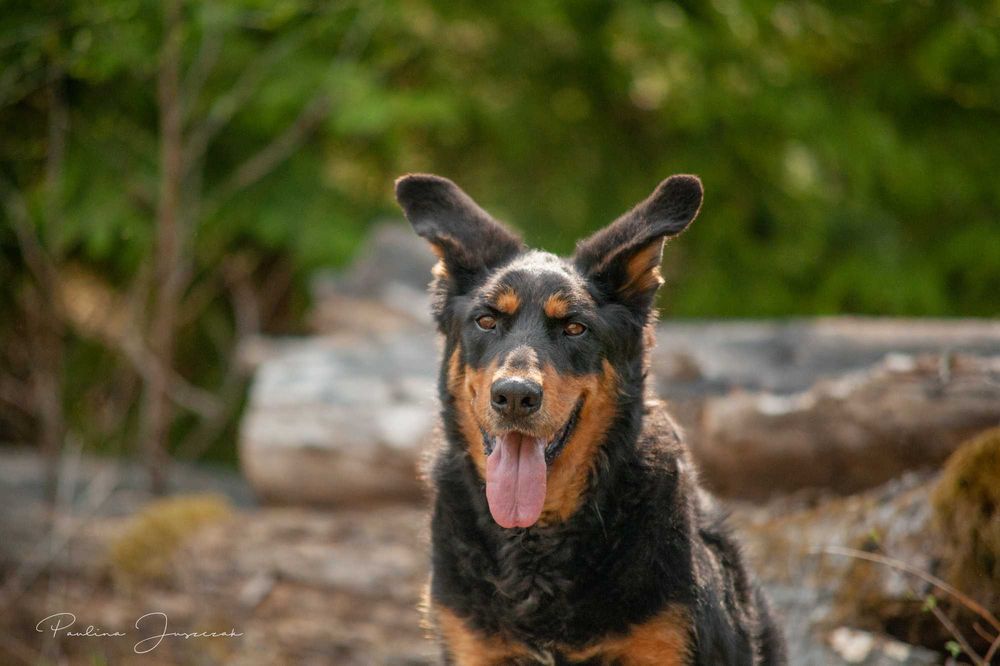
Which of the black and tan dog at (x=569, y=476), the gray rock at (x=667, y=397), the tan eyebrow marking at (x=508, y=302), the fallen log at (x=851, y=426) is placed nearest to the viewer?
the black and tan dog at (x=569, y=476)

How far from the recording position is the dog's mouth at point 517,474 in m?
4.05

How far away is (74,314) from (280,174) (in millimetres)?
3105

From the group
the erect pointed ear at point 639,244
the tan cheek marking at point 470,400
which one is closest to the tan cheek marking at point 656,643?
the tan cheek marking at point 470,400

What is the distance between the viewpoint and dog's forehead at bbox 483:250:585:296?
14.2 ft

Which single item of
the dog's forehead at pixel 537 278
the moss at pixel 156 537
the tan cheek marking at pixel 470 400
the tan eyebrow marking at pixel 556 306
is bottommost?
the moss at pixel 156 537

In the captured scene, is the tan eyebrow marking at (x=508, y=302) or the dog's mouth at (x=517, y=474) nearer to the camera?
the dog's mouth at (x=517, y=474)

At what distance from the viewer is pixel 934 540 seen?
5.02 m

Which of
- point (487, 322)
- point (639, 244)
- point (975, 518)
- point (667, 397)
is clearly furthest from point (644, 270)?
point (667, 397)

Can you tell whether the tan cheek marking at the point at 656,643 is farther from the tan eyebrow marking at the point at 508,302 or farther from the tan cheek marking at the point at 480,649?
the tan eyebrow marking at the point at 508,302

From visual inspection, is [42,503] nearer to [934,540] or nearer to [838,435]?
[838,435]

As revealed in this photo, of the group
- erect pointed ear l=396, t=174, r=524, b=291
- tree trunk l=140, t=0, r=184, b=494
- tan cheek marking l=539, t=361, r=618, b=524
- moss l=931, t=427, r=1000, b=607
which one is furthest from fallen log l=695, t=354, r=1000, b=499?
tree trunk l=140, t=0, r=184, b=494

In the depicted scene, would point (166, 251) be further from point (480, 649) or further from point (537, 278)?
point (480, 649)

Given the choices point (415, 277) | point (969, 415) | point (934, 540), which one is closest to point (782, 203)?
point (415, 277)

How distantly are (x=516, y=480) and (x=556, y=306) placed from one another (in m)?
0.76
